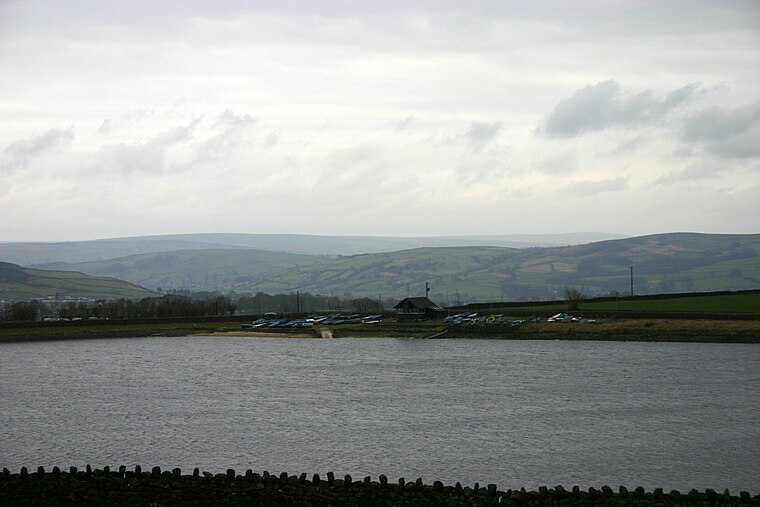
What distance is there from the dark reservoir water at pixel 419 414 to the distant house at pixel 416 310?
52.0 ft

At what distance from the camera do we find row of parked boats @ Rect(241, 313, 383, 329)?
233 ft

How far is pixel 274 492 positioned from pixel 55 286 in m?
149

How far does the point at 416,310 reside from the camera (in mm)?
69062

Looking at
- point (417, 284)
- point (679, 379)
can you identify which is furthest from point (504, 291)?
point (679, 379)

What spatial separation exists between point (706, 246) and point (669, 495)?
179 metres

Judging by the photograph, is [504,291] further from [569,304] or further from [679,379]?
[679,379]

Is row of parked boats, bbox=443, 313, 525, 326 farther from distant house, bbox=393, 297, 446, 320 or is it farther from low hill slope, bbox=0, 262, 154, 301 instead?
low hill slope, bbox=0, 262, 154, 301

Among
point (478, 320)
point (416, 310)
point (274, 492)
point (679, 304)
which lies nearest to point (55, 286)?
point (416, 310)

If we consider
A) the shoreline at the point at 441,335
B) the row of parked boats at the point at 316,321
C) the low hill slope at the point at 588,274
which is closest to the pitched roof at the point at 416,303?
the row of parked boats at the point at 316,321

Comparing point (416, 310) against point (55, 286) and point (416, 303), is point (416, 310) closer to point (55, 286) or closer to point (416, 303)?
point (416, 303)

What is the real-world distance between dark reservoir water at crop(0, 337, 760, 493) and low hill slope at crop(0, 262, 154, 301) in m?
101

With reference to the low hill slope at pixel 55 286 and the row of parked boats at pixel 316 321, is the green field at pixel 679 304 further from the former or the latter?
the low hill slope at pixel 55 286

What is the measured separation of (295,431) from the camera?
98.0ft

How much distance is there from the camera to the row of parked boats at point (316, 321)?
71062 mm
